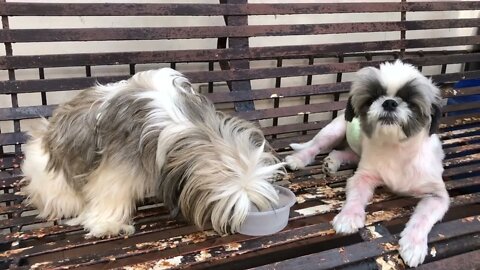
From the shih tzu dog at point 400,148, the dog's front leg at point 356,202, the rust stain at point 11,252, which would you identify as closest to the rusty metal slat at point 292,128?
the shih tzu dog at point 400,148

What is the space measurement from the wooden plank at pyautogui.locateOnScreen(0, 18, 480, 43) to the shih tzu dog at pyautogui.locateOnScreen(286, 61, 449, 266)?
2.29 ft

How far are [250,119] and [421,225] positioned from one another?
981 mm

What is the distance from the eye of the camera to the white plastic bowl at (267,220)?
167cm

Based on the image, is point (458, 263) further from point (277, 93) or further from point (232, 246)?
point (277, 93)

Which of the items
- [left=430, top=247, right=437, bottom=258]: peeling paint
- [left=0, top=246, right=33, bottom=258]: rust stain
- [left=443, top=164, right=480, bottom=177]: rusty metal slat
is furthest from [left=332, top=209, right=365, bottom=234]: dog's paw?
[left=0, top=246, right=33, bottom=258]: rust stain

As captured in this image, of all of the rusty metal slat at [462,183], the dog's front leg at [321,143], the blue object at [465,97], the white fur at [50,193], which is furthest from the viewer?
the blue object at [465,97]

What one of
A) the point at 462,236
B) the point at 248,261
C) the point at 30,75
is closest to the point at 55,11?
the point at 30,75

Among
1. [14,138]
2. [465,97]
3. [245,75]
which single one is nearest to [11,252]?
[14,138]

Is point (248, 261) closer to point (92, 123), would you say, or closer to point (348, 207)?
point (348, 207)

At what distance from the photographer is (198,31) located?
8.13ft

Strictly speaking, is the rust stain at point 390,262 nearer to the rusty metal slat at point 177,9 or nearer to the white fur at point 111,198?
the white fur at point 111,198

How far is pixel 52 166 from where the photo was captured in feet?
6.49

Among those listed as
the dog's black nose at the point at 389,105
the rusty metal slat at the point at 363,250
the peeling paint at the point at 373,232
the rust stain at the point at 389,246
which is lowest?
the rust stain at the point at 389,246

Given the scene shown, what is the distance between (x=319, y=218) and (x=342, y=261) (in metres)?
0.32
